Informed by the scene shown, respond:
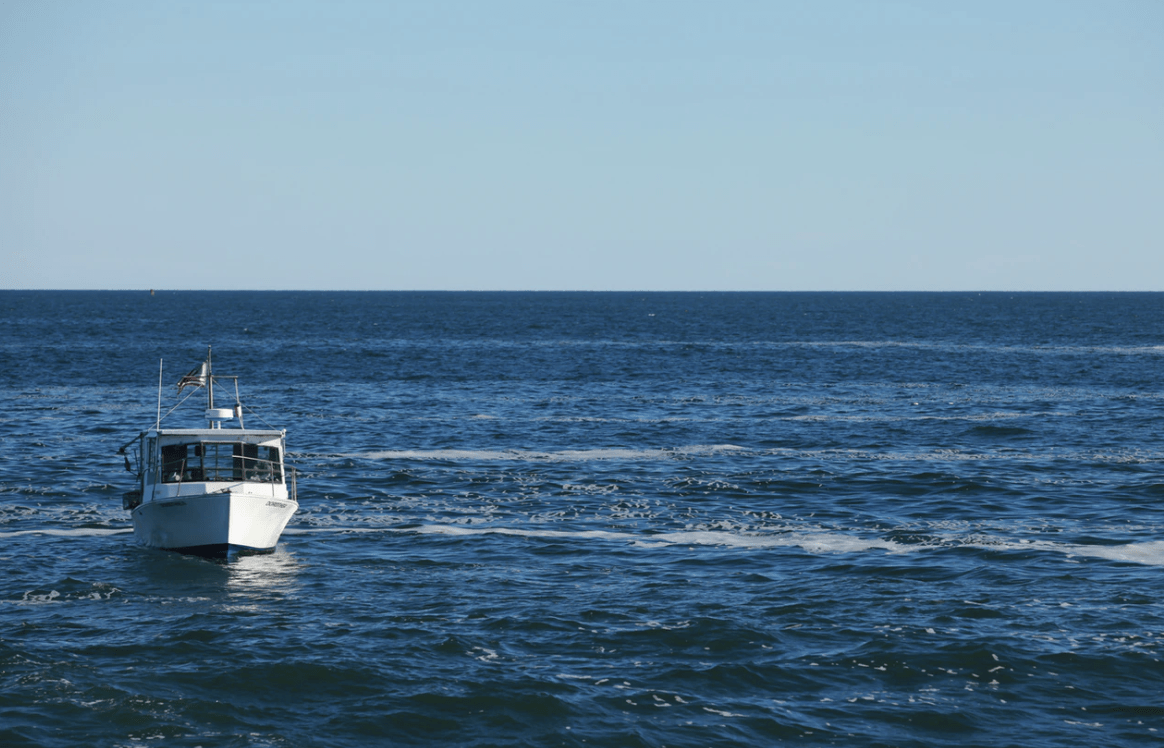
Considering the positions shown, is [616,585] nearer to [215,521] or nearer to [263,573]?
[263,573]

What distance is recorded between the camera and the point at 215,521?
3052 centimetres

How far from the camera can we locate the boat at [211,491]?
100ft

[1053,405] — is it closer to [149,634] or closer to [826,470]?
[826,470]

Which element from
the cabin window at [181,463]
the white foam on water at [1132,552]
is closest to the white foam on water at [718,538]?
the white foam on water at [1132,552]

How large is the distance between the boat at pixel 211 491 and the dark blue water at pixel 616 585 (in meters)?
0.87

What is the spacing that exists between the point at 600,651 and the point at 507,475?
72.9ft

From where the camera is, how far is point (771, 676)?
22.4 meters

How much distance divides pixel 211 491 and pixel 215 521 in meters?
1.47

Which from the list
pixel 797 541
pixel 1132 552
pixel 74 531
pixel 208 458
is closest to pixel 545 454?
pixel 797 541

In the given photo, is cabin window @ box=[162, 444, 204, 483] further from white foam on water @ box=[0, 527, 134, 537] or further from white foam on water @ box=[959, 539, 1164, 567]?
white foam on water @ box=[959, 539, 1164, 567]

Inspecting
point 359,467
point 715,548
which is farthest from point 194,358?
point 715,548

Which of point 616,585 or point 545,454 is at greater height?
point 545,454

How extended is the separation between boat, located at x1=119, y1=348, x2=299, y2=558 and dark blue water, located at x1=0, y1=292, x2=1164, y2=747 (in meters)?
0.87

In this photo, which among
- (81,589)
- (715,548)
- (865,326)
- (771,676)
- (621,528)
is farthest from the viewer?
(865,326)
